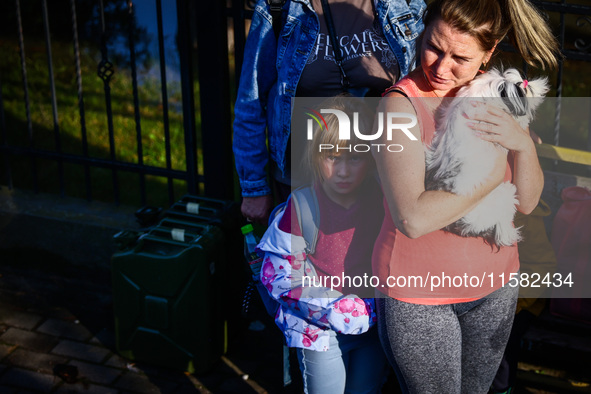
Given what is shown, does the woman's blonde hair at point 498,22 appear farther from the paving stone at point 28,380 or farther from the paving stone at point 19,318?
the paving stone at point 19,318

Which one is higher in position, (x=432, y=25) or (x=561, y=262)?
(x=432, y=25)

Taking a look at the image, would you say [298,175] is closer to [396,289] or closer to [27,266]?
[396,289]

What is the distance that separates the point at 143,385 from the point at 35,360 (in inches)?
26.9

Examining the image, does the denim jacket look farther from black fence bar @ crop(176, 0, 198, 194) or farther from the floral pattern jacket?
black fence bar @ crop(176, 0, 198, 194)

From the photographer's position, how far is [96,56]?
321 inches

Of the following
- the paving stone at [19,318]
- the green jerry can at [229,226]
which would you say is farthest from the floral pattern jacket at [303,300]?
the paving stone at [19,318]

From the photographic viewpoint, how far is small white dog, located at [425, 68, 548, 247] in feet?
6.92

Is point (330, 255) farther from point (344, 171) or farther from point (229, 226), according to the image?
point (229, 226)

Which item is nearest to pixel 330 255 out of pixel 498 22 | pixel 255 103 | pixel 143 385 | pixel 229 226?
pixel 255 103

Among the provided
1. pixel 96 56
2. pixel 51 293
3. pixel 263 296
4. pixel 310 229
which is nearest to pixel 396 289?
pixel 310 229

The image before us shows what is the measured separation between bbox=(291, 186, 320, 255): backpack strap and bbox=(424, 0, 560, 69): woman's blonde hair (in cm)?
81

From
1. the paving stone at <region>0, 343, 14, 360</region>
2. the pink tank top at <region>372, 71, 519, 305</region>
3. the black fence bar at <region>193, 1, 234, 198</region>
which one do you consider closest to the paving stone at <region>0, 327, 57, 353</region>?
the paving stone at <region>0, 343, 14, 360</region>

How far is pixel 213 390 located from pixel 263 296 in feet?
3.48

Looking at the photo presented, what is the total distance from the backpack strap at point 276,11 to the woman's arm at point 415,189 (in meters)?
0.94
